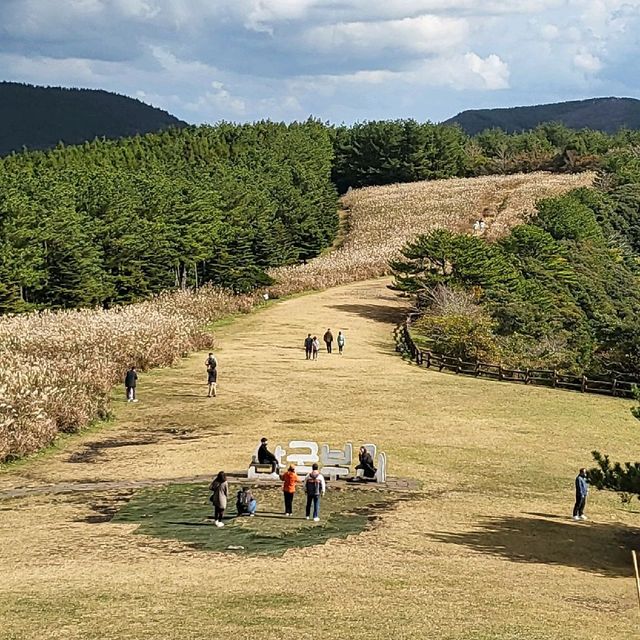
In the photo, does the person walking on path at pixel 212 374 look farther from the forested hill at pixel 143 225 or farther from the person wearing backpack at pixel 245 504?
the forested hill at pixel 143 225

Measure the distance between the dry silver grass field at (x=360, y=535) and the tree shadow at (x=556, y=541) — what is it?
66 mm

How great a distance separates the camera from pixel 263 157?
10600cm

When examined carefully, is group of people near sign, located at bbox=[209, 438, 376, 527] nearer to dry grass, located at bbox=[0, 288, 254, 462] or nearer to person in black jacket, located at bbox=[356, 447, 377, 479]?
person in black jacket, located at bbox=[356, 447, 377, 479]

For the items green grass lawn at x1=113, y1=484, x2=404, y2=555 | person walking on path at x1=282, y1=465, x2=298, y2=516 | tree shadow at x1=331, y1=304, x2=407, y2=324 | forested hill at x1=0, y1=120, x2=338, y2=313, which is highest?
forested hill at x1=0, y1=120, x2=338, y2=313

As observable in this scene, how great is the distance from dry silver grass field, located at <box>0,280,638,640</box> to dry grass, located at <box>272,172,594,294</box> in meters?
32.8

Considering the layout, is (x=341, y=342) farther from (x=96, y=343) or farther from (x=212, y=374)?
(x=96, y=343)

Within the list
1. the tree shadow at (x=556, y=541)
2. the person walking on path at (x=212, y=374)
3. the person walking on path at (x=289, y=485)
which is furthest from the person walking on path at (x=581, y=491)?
the person walking on path at (x=212, y=374)

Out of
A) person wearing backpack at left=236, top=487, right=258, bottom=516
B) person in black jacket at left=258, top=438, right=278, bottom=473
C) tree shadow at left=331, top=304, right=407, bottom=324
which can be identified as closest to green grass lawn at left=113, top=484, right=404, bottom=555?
person wearing backpack at left=236, top=487, right=258, bottom=516

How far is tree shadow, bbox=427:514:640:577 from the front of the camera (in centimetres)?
1889

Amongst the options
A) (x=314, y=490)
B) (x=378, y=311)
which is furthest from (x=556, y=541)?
(x=378, y=311)

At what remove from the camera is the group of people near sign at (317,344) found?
145 ft

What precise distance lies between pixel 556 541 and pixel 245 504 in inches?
266

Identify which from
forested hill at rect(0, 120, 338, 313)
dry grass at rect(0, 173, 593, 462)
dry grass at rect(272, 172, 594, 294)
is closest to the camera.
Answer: dry grass at rect(0, 173, 593, 462)

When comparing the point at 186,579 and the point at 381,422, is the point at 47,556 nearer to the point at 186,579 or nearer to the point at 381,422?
the point at 186,579
